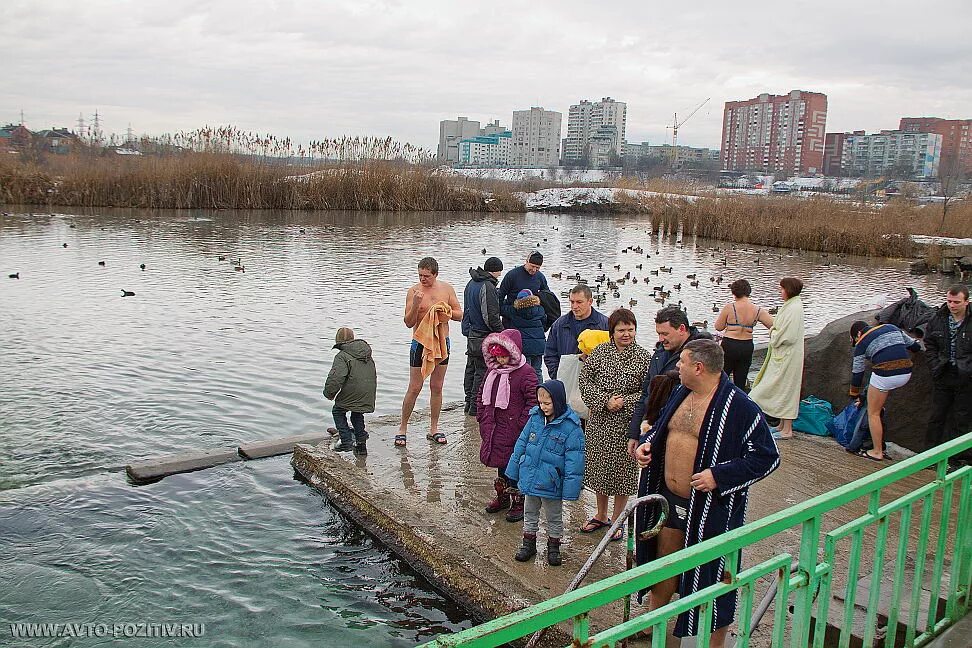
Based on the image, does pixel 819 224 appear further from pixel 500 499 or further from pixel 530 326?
pixel 500 499

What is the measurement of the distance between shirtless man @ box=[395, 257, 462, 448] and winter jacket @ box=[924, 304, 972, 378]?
495 centimetres

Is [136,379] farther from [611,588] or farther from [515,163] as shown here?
[515,163]

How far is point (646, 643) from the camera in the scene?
4805 mm

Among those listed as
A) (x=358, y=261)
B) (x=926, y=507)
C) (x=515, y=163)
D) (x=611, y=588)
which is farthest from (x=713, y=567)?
(x=515, y=163)

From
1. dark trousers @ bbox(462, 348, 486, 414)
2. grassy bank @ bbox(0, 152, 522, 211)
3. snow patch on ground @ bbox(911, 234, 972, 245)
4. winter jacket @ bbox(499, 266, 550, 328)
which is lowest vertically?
dark trousers @ bbox(462, 348, 486, 414)

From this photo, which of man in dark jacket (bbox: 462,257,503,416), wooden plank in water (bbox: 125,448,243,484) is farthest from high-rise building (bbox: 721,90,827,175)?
wooden plank in water (bbox: 125,448,243,484)

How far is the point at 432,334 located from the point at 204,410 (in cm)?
375

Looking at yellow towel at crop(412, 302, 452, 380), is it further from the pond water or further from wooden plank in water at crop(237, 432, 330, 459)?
the pond water

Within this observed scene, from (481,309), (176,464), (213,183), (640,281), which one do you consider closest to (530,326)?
(481,309)

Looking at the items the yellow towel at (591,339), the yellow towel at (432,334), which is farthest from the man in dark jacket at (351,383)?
the yellow towel at (591,339)

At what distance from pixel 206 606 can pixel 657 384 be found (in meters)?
3.62

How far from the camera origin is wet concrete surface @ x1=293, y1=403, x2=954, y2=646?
5.66m

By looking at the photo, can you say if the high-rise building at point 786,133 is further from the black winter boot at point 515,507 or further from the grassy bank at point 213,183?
the black winter boot at point 515,507

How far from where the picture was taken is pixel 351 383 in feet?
26.4
